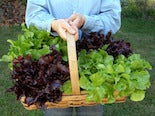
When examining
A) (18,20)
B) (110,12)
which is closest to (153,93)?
(110,12)

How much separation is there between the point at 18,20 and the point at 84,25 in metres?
4.34

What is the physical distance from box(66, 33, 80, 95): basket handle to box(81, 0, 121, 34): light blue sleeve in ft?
0.97

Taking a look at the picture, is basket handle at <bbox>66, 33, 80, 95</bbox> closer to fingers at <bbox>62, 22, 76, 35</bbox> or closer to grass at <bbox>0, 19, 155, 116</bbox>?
fingers at <bbox>62, 22, 76, 35</bbox>

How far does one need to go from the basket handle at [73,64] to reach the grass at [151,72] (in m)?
1.74

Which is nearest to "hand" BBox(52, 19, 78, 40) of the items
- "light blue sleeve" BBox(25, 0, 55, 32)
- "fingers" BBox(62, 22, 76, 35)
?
"fingers" BBox(62, 22, 76, 35)

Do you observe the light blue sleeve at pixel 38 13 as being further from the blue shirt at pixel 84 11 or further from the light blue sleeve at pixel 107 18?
the light blue sleeve at pixel 107 18

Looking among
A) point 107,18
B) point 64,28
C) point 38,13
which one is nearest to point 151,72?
point 107,18

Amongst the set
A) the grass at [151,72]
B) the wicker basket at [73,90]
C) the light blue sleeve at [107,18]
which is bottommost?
the grass at [151,72]

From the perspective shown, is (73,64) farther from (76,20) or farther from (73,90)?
(76,20)

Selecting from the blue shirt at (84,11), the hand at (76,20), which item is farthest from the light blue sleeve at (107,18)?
the hand at (76,20)

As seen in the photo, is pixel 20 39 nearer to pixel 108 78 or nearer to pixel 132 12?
pixel 108 78

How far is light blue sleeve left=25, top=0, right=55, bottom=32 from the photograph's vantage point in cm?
161

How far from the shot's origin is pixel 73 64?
1.35m

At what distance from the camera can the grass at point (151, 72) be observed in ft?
10.3
